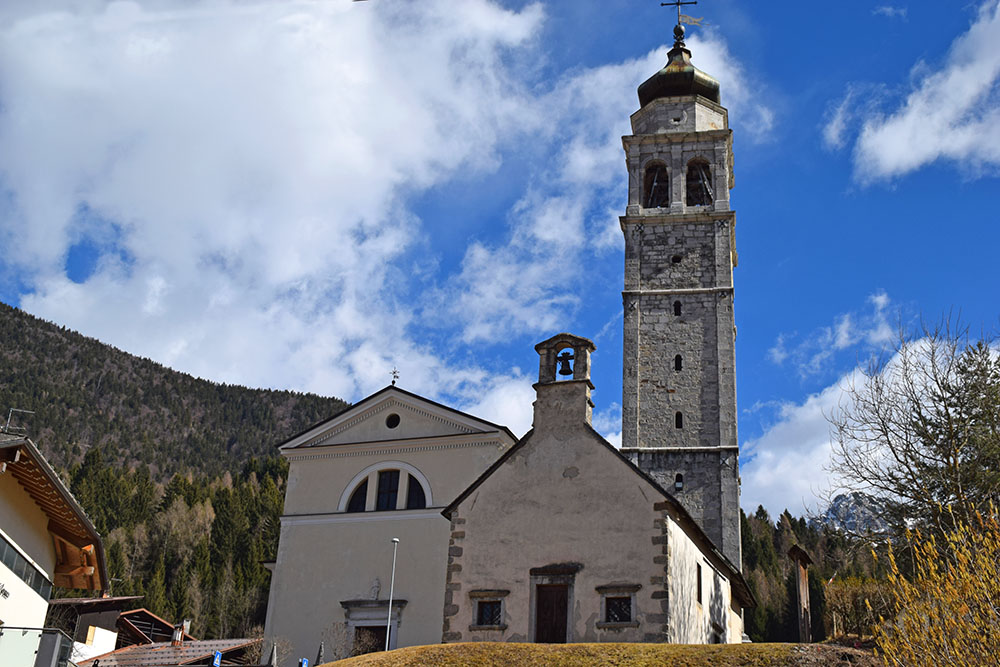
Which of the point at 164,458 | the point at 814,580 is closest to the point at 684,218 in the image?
the point at 814,580

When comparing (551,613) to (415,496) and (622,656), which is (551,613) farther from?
(415,496)

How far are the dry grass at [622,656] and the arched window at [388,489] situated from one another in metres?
11.5

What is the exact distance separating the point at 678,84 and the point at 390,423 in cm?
2138

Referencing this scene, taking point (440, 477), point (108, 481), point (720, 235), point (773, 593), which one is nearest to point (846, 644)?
point (440, 477)

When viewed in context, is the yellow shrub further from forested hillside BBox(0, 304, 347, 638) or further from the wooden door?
forested hillside BBox(0, 304, 347, 638)

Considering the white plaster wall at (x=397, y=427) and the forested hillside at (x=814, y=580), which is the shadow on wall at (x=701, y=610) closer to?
the forested hillside at (x=814, y=580)

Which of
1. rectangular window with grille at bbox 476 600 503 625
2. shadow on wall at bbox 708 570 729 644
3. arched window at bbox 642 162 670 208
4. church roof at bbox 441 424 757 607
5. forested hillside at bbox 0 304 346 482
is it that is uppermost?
forested hillside at bbox 0 304 346 482

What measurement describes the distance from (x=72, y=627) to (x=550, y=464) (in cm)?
3085

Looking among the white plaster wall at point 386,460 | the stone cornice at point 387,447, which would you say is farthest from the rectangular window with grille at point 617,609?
the stone cornice at point 387,447

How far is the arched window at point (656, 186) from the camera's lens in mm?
42062

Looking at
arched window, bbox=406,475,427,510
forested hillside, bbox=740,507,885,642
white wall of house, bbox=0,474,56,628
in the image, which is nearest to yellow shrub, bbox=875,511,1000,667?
forested hillside, bbox=740,507,885,642

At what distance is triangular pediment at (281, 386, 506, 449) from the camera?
3114 centimetres

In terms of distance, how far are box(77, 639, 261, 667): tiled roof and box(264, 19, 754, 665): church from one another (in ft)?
33.3

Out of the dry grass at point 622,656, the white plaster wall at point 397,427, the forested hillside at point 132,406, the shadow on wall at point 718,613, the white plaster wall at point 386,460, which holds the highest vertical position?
the forested hillside at point 132,406
